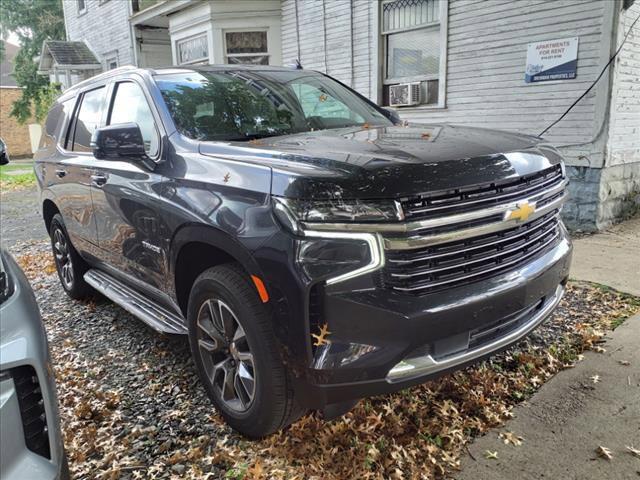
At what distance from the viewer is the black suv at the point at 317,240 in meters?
2.12

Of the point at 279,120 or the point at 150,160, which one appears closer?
the point at 150,160

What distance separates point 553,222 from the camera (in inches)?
116

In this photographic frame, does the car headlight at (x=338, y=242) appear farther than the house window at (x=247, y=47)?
No

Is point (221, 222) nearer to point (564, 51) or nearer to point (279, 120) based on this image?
point (279, 120)

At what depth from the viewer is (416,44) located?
827cm

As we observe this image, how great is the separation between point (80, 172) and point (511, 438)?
349 centimetres

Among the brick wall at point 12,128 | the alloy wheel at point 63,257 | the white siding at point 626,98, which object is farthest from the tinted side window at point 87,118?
the brick wall at point 12,128

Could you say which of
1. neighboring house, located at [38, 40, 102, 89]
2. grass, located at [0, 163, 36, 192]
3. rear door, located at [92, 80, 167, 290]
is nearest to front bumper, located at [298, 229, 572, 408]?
rear door, located at [92, 80, 167, 290]

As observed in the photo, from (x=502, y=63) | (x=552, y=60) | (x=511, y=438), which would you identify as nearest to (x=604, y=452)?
(x=511, y=438)

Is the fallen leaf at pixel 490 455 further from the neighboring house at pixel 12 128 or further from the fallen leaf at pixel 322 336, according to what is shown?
the neighboring house at pixel 12 128

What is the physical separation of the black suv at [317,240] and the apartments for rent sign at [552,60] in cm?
421

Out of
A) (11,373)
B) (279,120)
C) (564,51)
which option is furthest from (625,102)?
(11,373)

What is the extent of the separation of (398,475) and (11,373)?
1.61 metres

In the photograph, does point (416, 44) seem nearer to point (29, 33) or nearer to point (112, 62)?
point (112, 62)
